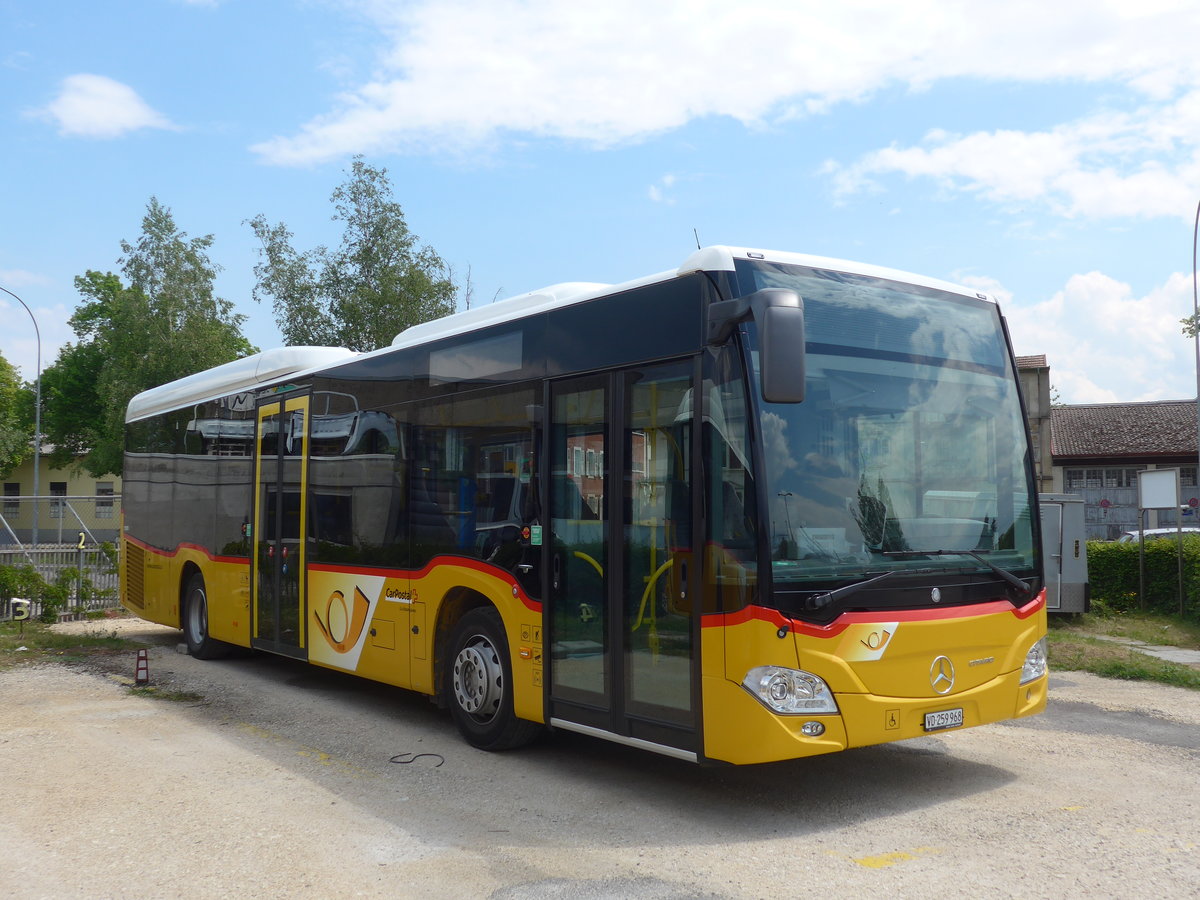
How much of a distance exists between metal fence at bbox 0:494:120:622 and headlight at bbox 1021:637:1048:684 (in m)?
14.3

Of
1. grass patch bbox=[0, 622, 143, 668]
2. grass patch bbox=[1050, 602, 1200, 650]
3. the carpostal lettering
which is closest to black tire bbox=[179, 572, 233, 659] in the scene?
grass patch bbox=[0, 622, 143, 668]

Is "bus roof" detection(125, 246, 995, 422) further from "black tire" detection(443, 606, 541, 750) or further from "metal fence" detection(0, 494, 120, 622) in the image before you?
"metal fence" detection(0, 494, 120, 622)

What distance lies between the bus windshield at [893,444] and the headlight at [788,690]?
0.45m

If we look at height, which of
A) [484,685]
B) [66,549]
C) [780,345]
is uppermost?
[780,345]

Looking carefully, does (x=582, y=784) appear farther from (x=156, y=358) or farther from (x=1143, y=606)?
(x=156, y=358)

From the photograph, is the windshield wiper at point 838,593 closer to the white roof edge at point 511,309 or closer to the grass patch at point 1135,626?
the white roof edge at point 511,309

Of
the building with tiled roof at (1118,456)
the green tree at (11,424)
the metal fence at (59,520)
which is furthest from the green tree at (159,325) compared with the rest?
the building with tiled roof at (1118,456)

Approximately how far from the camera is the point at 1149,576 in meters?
16.2

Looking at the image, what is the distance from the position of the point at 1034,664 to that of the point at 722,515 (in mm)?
2399

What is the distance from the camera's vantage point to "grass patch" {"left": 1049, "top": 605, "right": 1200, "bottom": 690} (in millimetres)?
11117

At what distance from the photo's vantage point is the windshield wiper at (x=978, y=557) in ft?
20.2

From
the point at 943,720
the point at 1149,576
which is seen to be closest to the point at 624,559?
the point at 943,720

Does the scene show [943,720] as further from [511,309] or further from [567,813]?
[511,309]

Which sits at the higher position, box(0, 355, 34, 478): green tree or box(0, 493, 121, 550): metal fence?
box(0, 355, 34, 478): green tree
